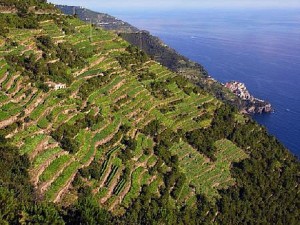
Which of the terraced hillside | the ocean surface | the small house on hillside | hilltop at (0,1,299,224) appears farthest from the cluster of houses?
the small house on hillside

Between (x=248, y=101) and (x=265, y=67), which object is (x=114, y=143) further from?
(x=265, y=67)

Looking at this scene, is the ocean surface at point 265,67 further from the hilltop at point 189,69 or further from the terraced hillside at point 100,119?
the terraced hillside at point 100,119

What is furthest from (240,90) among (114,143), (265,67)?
(114,143)

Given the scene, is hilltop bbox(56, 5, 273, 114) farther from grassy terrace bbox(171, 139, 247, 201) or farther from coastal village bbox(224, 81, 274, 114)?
grassy terrace bbox(171, 139, 247, 201)

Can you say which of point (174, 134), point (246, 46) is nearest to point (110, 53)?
point (174, 134)

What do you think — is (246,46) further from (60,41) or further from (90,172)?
(90,172)

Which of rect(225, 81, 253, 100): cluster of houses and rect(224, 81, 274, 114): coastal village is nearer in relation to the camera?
rect(224, 81, 274, 114): coastal village

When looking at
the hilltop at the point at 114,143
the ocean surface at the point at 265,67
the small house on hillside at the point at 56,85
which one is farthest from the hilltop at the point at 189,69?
the small house on hillside at the point at 56,85
